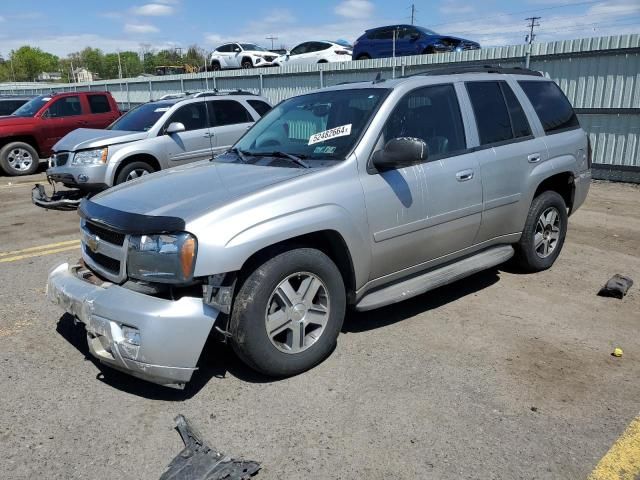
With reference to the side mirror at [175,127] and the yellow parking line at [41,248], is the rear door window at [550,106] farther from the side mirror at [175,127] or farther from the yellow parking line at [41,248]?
the yellow parking line at [41,248]

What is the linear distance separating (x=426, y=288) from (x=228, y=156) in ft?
6.40

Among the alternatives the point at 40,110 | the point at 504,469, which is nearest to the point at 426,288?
the point at 504,469

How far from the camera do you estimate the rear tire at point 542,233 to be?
517 centimetres

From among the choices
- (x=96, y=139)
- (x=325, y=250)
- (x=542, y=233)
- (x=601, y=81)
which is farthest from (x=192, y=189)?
(x=601, y=81)

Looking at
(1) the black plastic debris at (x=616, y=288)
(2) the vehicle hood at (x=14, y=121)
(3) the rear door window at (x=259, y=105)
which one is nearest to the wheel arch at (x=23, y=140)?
(2) the vehicle hood at (x=14, y=121)

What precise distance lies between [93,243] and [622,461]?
3.29 meters

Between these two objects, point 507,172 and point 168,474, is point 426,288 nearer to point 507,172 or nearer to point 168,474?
point 507,172

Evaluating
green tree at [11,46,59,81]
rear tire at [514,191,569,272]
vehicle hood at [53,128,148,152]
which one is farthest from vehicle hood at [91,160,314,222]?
green tree at [11,46,59,81]

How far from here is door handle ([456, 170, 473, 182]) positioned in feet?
14.1

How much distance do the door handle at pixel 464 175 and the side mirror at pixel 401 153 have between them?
25.9 inches

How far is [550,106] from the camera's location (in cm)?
544

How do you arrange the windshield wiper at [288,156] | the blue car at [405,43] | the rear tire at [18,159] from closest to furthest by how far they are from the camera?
the windshield wiper at [288,156] → the rear tire at [18,159] → the blue car at [405,43]

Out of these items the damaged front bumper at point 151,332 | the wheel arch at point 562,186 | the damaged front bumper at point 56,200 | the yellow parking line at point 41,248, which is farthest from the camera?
the damaged front bumper at point 56,200

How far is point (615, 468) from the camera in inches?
105
